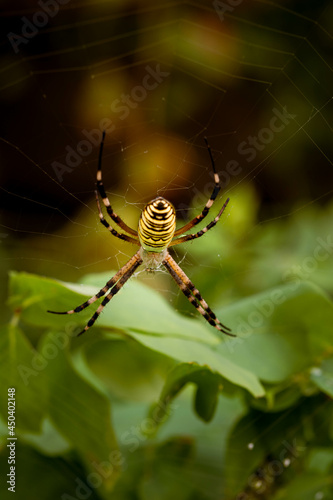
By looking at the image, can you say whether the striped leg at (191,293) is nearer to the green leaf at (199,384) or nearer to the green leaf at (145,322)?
the green leaf at (145,322)

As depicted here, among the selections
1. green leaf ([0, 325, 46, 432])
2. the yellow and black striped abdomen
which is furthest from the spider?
green leaf ([0, 325, 46, 432])

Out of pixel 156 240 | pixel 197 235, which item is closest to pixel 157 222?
pixel 156 240

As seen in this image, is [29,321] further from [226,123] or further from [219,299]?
[226,123]

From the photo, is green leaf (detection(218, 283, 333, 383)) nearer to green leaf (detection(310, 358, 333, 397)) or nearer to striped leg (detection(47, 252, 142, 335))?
green leaf (detection(310, 358, 333, 397))

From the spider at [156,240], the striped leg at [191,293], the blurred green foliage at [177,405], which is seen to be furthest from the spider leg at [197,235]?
the blurred green foliage at [177,405]

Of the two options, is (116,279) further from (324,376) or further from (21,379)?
(324,376)

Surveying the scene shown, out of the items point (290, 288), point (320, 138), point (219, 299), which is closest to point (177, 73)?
point (320, 138)
